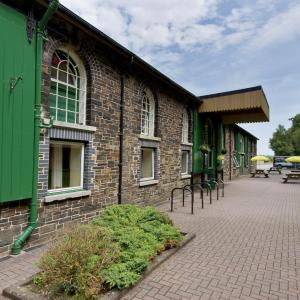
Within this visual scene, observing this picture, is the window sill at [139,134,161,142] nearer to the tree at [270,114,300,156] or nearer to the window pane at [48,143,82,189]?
the window pane at [48,143,82,189]

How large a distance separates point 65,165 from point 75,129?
949 mm

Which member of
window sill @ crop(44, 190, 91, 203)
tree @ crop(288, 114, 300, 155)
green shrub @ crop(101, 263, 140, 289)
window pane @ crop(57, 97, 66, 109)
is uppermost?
tree @ crop(288, 114, 300, 155)

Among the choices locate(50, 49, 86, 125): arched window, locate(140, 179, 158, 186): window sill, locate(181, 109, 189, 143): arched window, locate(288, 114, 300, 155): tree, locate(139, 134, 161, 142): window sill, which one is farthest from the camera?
locate(288, 114, 300, 155): tree

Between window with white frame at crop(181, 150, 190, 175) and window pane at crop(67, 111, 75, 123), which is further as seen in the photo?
window with white frame at crop(181, 150, 190, 175)

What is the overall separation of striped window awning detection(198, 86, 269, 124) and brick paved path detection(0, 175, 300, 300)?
562 cm

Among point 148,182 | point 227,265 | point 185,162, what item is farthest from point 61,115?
point 185,162

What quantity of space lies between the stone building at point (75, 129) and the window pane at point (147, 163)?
0.04 meters

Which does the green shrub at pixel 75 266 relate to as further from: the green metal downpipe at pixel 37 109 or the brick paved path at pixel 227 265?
the green metal downpipe at pixel 37 109

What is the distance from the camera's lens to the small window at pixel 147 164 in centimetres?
980

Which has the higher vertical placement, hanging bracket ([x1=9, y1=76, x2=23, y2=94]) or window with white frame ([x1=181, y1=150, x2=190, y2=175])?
hanging bracket ([x1=9, y1=76, x2=23, y2=94])

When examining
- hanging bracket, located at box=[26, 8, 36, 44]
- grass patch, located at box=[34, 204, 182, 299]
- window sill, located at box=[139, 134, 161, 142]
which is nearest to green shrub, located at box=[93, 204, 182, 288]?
grass patch, located at box=[34, 204, 182, 299]

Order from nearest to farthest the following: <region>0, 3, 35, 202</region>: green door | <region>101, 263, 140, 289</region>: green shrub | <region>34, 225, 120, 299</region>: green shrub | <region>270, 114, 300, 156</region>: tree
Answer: <region>34, 225, 120, 299</region>: green shrub
<region>101, 263, 140, 289</region>: green shrub
<region>0, 3, 35, 202</region>: green door
<region>270, 114, 300, 156</region>: tree

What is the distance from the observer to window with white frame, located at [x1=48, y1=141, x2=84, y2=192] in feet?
20.1

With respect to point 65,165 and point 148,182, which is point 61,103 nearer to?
point 65,165
